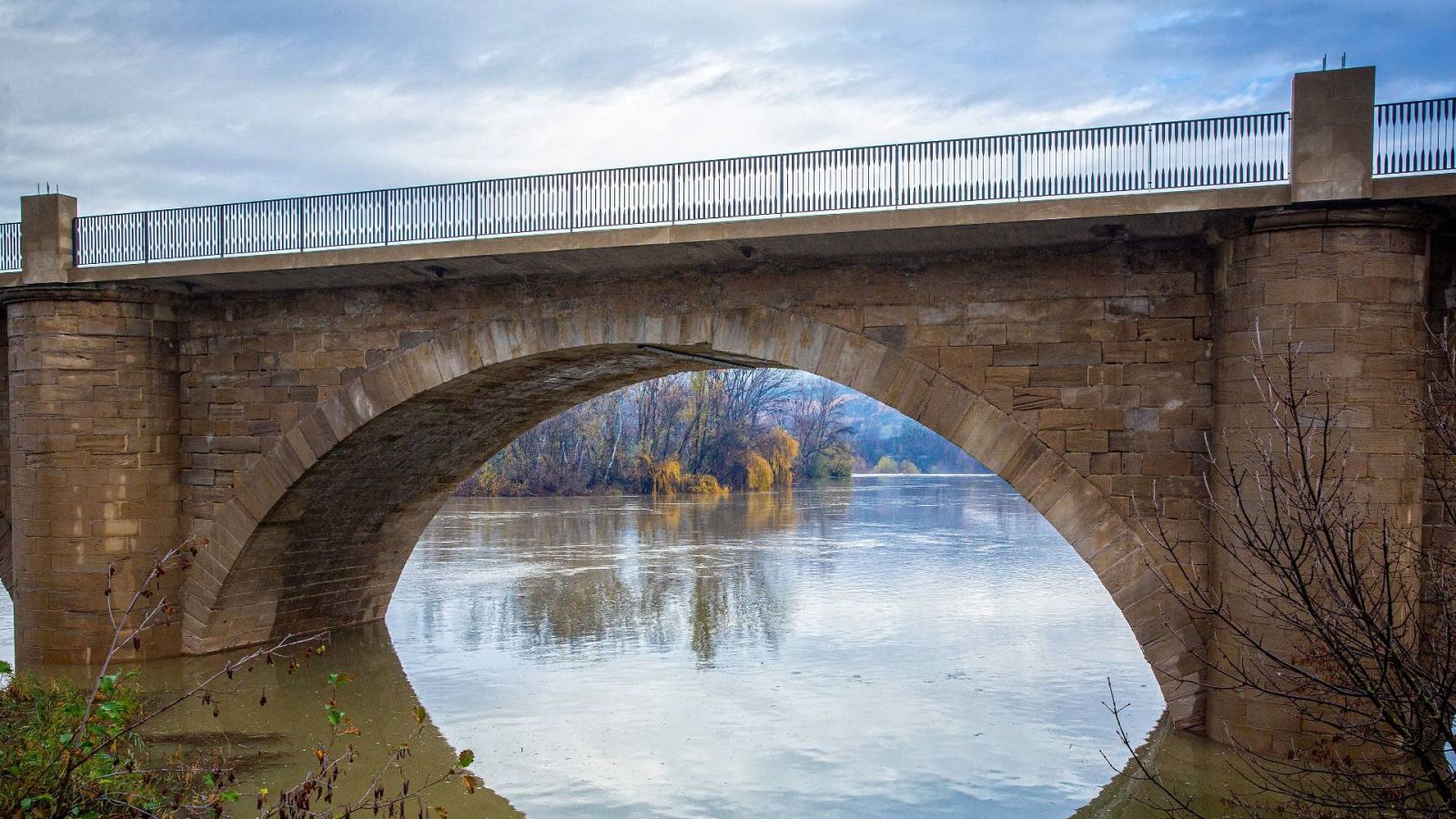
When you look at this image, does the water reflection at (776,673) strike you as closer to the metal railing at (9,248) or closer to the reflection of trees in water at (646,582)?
the reflection of trees in water at (646,582)

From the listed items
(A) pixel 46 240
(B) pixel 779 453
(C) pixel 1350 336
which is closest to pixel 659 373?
(A) pixel 46 240

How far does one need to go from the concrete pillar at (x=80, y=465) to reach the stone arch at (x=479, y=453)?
30.2 inches

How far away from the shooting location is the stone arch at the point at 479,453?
888cm

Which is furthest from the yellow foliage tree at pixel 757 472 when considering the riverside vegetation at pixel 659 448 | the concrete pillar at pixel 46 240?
the concrete pillar at pixel 46 240

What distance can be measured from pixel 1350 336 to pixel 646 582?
38.2 ft

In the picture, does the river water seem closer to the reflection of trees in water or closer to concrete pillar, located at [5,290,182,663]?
the reflection of trees in water

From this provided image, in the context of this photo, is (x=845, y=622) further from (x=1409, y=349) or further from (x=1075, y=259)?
(x=1409, y=349)

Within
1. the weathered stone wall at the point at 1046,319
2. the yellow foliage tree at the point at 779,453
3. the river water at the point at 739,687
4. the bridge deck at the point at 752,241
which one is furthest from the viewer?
the yellow foliage tree at the point at 779,453

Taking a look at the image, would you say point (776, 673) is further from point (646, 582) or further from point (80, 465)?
point (80, 465)

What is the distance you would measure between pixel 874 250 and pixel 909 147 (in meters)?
0.82

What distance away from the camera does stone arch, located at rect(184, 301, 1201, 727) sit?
888 cm

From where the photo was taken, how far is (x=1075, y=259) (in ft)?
30.1

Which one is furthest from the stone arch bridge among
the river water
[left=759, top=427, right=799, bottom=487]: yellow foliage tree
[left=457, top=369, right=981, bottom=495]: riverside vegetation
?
[left=759, top=427, right=799, bottom=487]: yellow foliage tree

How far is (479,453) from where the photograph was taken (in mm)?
15250
